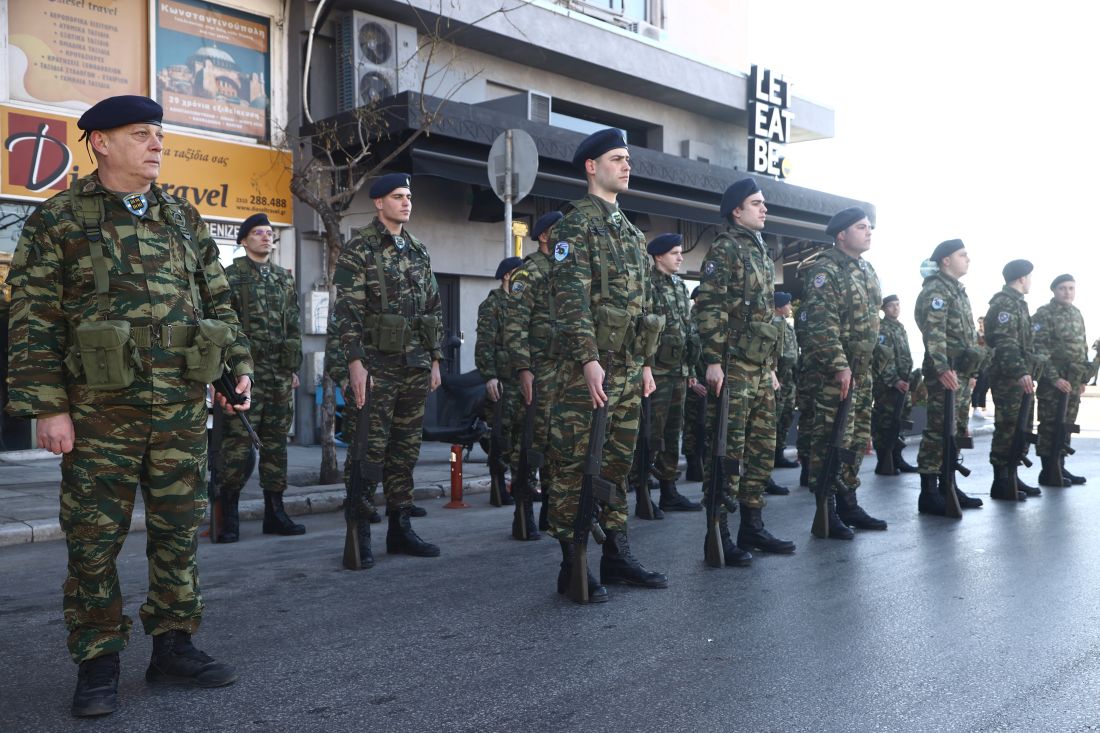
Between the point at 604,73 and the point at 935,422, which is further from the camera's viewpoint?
the point at 604,73

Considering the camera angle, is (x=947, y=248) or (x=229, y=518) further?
(x=947, y=248)

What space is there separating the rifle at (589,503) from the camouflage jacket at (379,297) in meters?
1.51

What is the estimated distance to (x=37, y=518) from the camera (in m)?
6.99

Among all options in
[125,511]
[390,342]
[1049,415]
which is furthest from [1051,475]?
[125,511]

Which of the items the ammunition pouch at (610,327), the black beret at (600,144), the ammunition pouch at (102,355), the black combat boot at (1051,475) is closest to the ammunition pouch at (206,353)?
the ammunition pouch at (102,355)

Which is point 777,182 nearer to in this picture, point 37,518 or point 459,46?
Result: point 459,46

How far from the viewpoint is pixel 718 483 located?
5.68m

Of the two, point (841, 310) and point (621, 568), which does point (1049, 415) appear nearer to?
point (841, 310)

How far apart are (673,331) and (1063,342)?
4599mm

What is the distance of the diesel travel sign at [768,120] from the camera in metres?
18.3

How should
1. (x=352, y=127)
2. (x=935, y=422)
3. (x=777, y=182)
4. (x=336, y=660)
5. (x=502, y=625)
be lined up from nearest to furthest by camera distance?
(x=336, y=660), (x=502, y=625), (x=935, y=422), (x=352, y=127), (x=777, y=182)

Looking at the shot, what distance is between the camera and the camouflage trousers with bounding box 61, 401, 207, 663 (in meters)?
3.40

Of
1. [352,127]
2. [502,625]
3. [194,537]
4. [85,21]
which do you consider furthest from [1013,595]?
[85,21]

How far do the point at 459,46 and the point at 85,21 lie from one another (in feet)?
16.6
